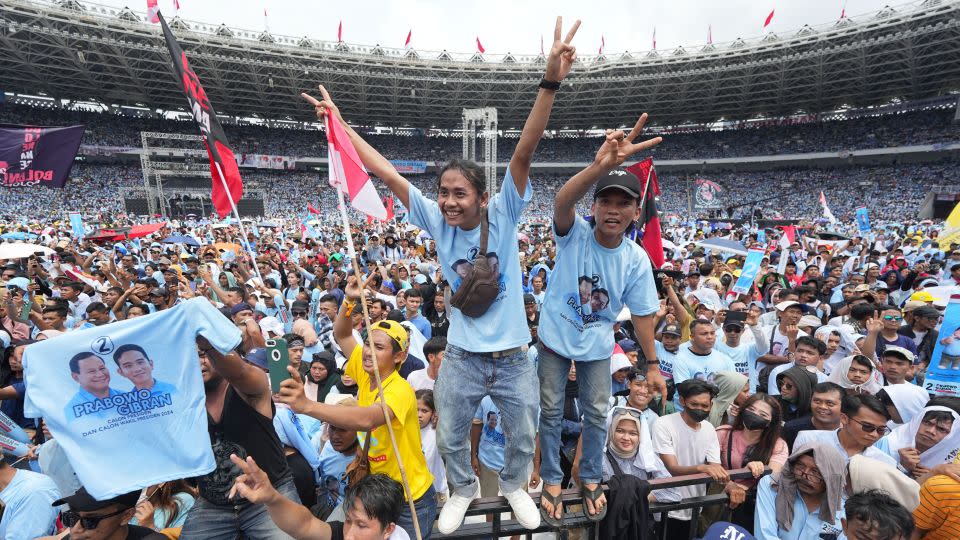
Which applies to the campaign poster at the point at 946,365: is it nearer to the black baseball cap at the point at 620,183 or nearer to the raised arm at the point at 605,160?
the black baseball cap at the point at 620,183

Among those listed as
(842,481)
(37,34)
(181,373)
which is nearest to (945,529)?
(842,481)

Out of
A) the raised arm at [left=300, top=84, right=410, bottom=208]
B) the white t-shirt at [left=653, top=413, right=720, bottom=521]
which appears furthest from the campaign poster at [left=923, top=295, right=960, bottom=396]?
the raised arm at [left=300, top=84, right=410, bottom=208]

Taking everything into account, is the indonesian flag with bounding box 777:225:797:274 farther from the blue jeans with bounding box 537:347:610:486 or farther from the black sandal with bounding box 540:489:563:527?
the black sandal with bounding box 540:489:563:527

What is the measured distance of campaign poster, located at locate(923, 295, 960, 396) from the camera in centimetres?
374

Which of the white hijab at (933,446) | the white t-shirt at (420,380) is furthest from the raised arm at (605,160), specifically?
the white hijab at (933,446)

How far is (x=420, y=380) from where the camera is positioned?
394 cm

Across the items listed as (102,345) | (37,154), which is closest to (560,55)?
(102,345)

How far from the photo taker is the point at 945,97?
3253cm

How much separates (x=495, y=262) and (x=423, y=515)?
4.27 ft

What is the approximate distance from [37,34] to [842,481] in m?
36.8

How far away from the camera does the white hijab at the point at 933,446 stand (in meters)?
2.71

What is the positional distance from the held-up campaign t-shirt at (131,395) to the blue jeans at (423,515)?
3.06ft

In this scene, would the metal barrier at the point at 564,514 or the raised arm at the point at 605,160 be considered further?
the metal barrier at the point at 564,514

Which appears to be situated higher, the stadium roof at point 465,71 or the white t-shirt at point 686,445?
the stadium roof at point 465,71
